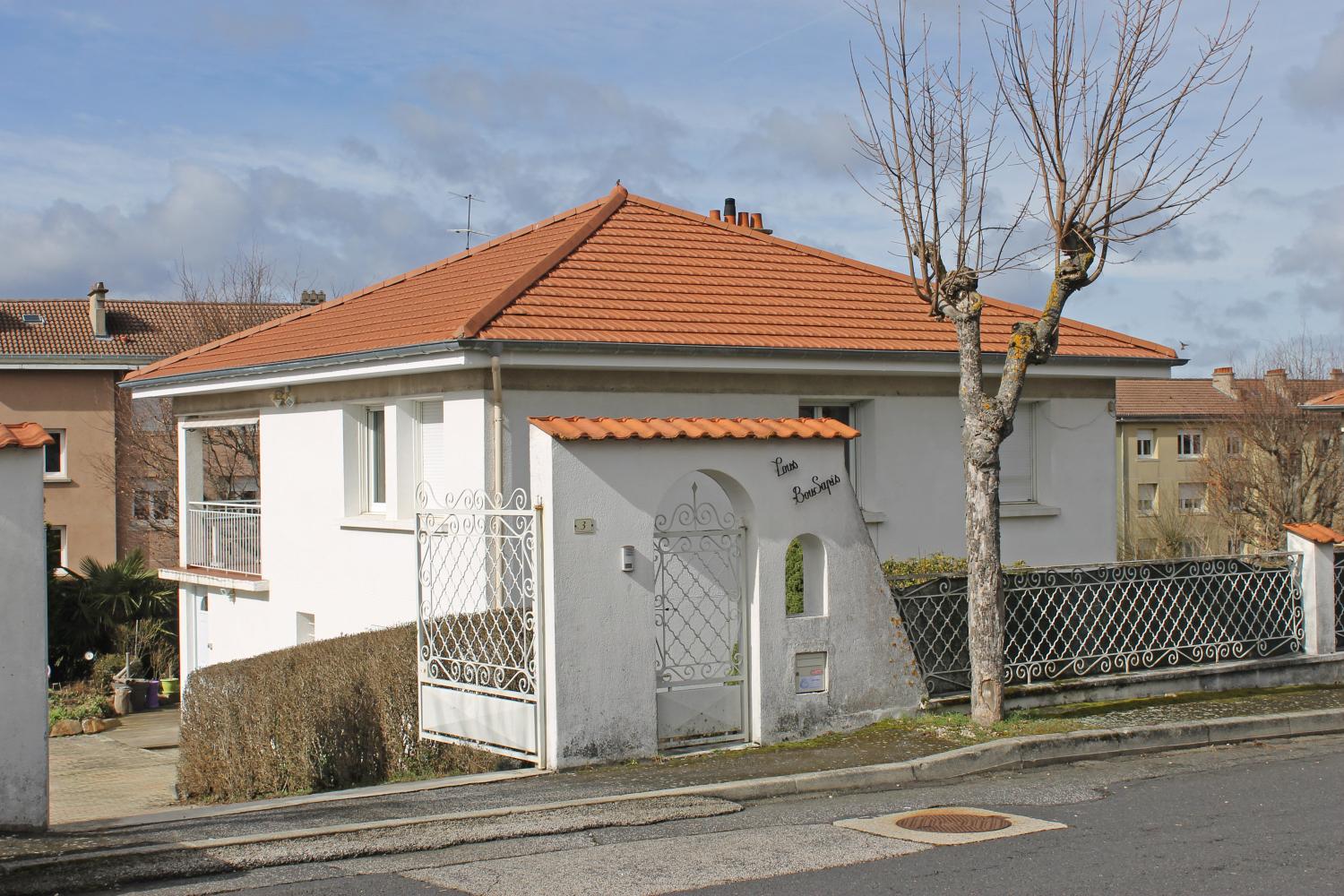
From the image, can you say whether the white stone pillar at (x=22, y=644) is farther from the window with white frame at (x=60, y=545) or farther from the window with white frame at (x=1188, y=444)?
the window with white frame at (x=1188, y=444)

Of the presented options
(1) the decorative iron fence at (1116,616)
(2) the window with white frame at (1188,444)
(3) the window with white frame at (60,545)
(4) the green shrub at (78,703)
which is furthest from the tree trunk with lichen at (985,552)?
(2) the window with white frame at (1188,444)

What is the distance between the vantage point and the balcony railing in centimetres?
1939

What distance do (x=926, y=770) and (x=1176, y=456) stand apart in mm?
55115

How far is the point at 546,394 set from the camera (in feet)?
47.1

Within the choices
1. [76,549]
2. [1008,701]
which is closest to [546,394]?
[1008,701]

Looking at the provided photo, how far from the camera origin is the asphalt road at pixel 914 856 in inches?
267

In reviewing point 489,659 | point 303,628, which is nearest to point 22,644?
point 489,659

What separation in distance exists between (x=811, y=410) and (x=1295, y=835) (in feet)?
30.8

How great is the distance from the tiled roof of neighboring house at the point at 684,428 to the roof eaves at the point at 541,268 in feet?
10.9

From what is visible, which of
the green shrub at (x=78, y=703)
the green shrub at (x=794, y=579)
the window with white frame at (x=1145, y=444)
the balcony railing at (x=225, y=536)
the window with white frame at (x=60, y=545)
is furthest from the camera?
the window with white frame at (x=1145, y=444)

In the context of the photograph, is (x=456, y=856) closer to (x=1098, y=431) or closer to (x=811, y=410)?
(x=811, y=410)

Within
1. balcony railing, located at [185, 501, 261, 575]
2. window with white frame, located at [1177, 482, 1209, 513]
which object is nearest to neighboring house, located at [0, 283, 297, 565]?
balcony railing, located at [185, 501, 261, 575]

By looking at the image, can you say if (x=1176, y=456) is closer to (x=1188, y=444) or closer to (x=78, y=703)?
(x=1188, y=444)

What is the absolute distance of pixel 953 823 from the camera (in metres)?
8.20
